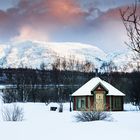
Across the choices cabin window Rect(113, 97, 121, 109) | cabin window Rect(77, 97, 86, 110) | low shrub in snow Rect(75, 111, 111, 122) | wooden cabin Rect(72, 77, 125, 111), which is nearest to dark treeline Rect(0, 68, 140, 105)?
cabin window Rect(113, 97, 121, 109)

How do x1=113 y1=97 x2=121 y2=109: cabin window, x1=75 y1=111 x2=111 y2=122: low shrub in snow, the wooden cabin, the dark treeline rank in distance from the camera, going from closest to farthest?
1. x1=75 y1=111 x2=111 y2=122: low shrub in snow
2. the wooden cabin
3. x1=113 y1=97 x2=121 y2=109: cabin window
4. the dark treeline

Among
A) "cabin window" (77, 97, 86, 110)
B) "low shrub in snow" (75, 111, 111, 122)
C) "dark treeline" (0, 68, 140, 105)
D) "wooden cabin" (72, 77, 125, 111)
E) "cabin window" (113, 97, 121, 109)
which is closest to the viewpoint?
"low shrub in snow" (75, 111, 111, 122)

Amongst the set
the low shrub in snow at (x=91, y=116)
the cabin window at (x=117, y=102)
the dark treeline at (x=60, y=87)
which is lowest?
the low shrub in snow at (x=91, y=116)

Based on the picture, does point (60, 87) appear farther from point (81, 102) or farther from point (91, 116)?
point (91, 116)

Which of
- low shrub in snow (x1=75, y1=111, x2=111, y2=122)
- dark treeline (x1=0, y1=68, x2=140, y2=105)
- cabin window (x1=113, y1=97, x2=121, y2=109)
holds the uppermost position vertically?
dark treeline (x1=0, y1=68, x2=140, y2=105)

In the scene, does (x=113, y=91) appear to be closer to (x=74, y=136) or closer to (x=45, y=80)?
(x=74, y=136)

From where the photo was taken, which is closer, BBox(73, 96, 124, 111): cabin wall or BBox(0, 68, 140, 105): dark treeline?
BBox(73, 96, 124, 111): cabin wall

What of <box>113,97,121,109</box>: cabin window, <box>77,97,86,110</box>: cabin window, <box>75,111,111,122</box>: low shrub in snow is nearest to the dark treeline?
<box>113,97,121,109</box>: cabin window

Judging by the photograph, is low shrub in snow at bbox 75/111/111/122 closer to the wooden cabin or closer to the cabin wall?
the wooden cabin

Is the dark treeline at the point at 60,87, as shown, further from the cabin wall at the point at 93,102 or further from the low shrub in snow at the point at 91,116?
the low shrub in snow at the point at 91,116

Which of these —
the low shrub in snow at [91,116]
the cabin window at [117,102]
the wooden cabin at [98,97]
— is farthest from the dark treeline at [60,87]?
the low shrub in snow at [91,116]

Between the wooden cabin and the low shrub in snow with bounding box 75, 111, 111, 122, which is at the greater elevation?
the wooden cabin

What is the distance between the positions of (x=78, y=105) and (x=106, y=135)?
4187 centimetres

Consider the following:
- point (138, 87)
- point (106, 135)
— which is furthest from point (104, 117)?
point (138, 87)
